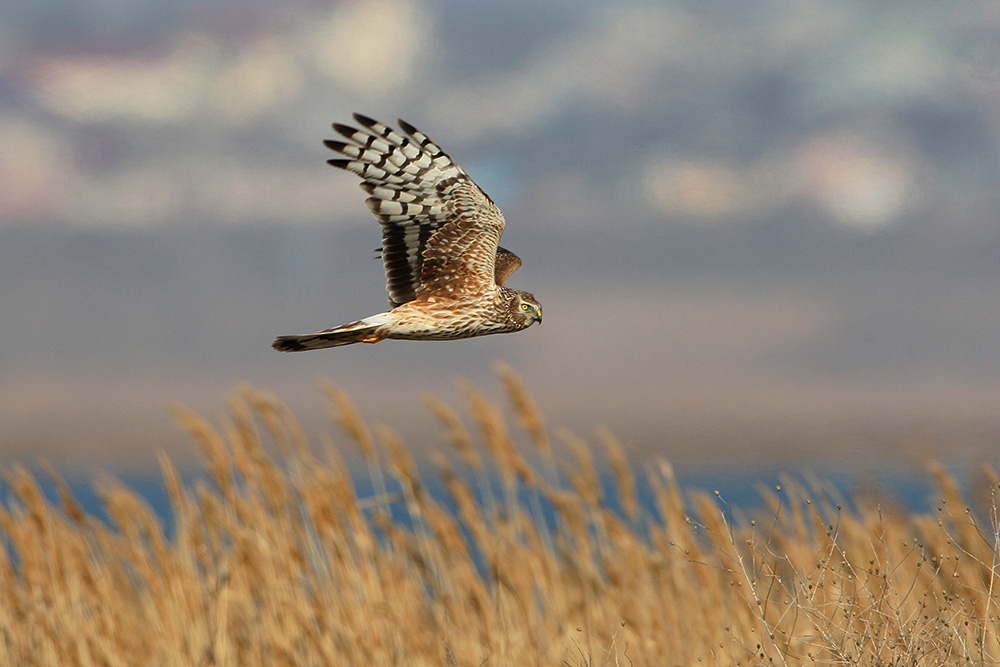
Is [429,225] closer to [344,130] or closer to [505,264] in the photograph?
[344,130]

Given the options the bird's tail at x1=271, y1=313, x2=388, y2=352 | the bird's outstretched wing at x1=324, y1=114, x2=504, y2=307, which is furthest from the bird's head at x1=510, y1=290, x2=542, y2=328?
the bird's tail at x1=271, y1=313, x2=388, y2=352

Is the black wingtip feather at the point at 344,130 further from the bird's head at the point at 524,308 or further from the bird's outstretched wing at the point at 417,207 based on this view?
the bird's head at the point at 524,308

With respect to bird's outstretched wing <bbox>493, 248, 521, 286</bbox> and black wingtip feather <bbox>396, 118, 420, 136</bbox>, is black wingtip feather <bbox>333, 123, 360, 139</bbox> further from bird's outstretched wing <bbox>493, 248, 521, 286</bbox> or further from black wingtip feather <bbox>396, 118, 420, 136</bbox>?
bird's outstretched wing <bbox>493, 248, 521, 286</bbox>

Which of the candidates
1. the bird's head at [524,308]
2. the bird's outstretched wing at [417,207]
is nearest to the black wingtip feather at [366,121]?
the bird's outstretched wing at [417,207]

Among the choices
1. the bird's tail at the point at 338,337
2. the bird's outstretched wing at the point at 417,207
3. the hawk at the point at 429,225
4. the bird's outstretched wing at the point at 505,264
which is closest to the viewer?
the bird's tail at the point at 338,337

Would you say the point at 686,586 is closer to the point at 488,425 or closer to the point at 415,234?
the point at 488,425

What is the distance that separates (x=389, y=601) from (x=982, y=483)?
4.70 m

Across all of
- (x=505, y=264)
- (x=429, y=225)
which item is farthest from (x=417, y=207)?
(x=505, y=264)

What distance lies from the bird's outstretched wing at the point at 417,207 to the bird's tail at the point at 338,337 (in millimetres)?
581

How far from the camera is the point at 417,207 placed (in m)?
3.17

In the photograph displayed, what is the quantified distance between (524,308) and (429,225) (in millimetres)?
528

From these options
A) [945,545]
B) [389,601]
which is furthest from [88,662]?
[945,545]

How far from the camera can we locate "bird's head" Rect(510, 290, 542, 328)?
2.78 meters

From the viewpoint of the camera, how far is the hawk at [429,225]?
278 cm
